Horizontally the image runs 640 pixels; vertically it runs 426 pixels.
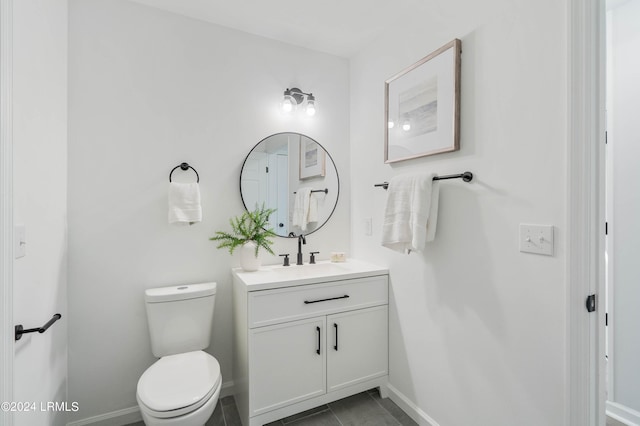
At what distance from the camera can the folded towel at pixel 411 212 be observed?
152 centimetres

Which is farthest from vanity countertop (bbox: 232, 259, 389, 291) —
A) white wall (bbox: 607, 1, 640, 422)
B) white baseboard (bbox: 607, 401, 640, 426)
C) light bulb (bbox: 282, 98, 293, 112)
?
white baseboard (bbox: 607, 401, 640, 426)

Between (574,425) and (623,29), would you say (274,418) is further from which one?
(623,29)

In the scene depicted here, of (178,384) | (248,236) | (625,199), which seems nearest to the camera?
(178,384)

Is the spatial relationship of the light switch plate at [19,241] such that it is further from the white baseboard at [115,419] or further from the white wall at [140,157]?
the white baseboard at [115,419]

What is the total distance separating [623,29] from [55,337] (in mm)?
3592

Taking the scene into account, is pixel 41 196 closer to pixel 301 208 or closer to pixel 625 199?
pixel 301 208

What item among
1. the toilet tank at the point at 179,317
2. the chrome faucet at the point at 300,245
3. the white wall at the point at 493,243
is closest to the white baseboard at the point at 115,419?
the toilet tank at the point at 179,317

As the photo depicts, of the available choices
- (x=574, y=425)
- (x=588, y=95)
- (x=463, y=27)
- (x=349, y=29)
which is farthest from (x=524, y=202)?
(x=349, y=29)

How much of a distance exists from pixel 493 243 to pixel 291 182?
1.39 metres

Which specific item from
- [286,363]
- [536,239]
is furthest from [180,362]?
[536,239]

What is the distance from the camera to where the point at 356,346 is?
188 cm

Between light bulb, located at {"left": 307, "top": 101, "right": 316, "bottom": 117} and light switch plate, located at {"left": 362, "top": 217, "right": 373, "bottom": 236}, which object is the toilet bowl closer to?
light switch plate, located at {"left": 362, "top": 217, "right": 373, "bottom": 236}

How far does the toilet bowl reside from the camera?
1263 millimetres

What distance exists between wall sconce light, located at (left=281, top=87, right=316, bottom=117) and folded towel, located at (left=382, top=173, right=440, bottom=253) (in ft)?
3.16
